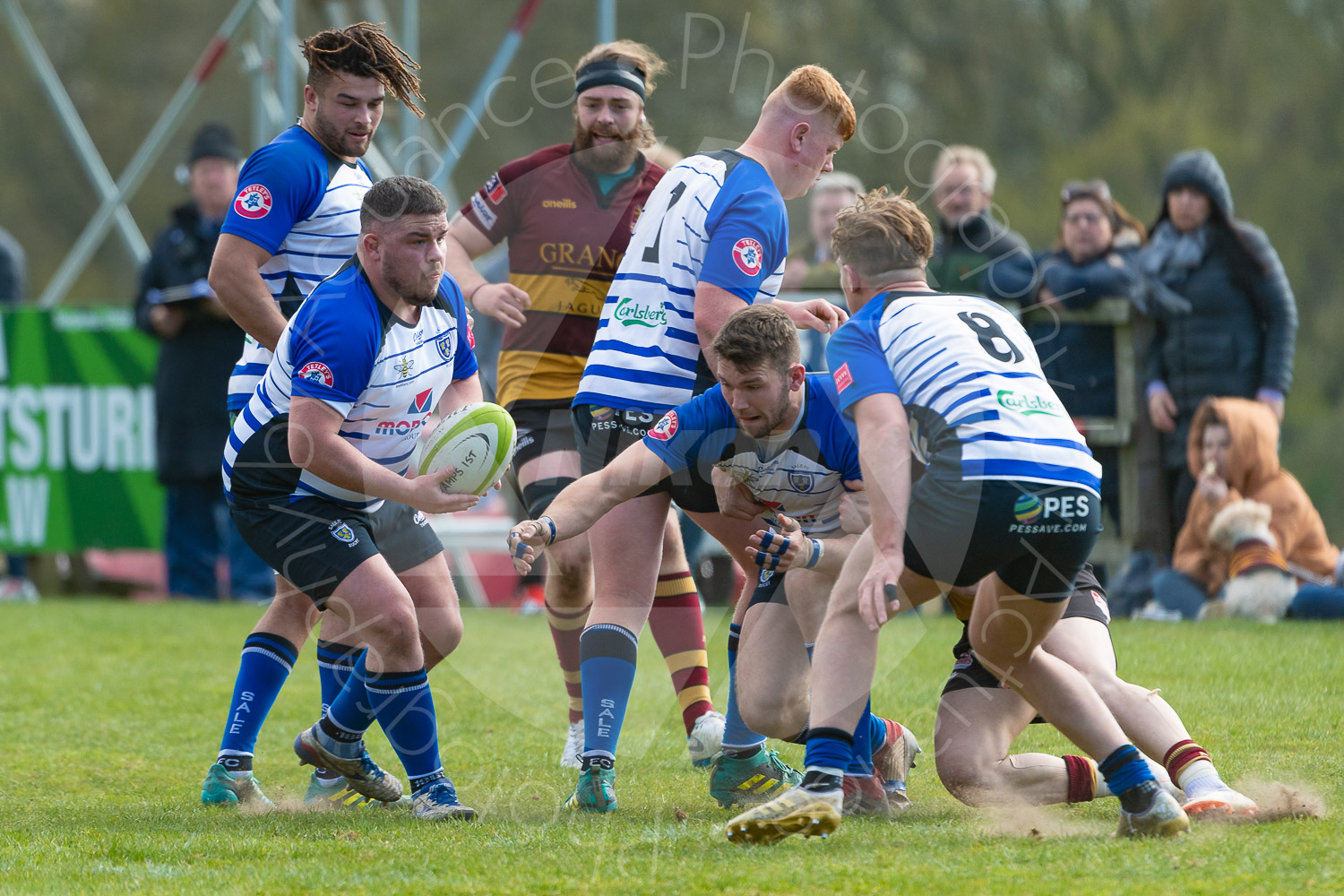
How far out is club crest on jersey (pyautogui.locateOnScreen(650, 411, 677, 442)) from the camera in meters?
4.22

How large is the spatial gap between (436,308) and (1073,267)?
5.55 meters

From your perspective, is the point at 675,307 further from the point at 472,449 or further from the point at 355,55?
the point at 355,55

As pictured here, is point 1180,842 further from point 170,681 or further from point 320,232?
point 170,681

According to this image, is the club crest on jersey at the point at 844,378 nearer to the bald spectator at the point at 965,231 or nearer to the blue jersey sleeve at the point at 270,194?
the blue jersey sleeve at the point at 270,194

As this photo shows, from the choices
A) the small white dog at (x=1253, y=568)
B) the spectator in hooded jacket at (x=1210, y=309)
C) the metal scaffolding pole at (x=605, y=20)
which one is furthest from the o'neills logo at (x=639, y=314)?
the metal scaffolding pole at (x=605, y=20)

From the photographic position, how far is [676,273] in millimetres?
4652

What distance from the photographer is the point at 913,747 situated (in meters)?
4.62

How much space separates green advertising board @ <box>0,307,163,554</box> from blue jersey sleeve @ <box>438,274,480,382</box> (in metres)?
6.95

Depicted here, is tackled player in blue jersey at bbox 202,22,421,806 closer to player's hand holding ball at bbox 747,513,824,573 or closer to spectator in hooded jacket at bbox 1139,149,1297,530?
player's hand holding ball at bbox 747,513,824,573

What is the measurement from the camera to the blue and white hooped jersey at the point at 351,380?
4250mm

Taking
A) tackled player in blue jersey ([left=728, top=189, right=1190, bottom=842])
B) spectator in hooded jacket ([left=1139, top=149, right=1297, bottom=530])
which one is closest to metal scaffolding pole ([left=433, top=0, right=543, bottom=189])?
spectator in hooded jacket ([left=1139, top=149, right=1297, bottom=530])

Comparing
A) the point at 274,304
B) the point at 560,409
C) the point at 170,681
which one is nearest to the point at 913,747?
the point at 560,409

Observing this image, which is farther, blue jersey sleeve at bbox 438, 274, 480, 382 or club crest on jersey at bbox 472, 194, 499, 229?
club crest on jersey at bbox 472, 194, 499, 229

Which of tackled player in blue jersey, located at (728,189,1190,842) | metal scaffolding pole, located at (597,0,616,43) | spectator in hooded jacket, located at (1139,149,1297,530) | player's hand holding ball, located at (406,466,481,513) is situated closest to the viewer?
tackled player in blue jersey, located at (728,189,1190,842)
